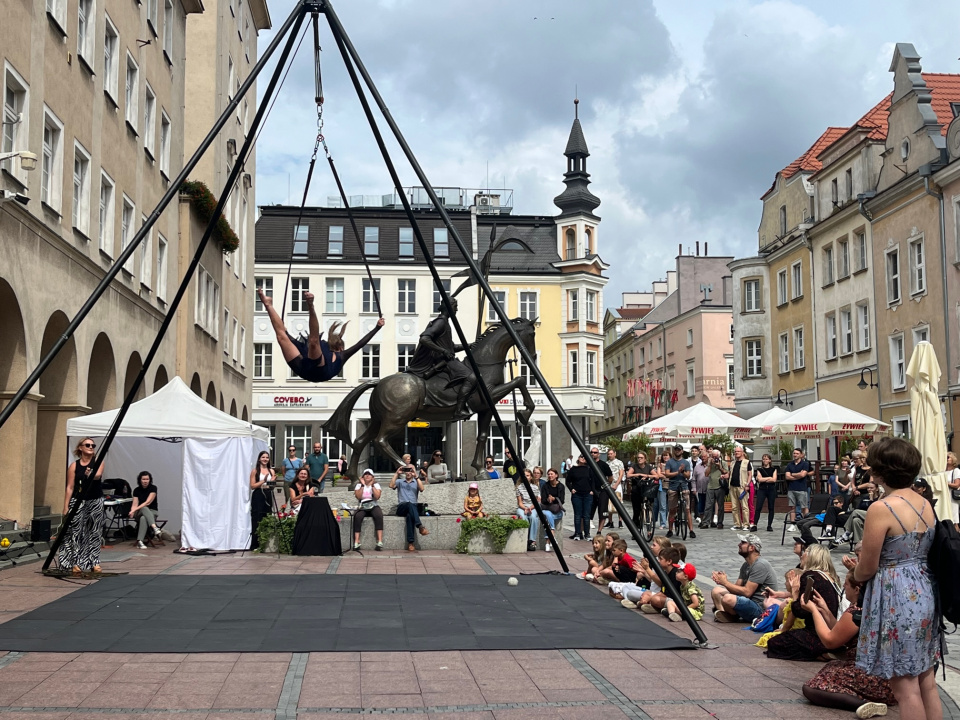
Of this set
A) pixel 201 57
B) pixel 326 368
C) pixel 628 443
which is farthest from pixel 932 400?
pixel 201 57

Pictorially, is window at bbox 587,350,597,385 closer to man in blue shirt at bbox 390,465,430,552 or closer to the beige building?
the beige building

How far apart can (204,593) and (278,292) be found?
5231 cm

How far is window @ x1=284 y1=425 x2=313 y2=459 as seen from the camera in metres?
63.3

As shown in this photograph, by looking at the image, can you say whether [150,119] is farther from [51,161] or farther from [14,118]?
[14,118]

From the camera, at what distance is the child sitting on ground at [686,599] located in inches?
441

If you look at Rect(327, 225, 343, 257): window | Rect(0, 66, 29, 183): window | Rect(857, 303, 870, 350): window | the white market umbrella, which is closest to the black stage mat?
Rect(0, 66, 29, 183): window

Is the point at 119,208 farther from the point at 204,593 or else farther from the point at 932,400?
the point at 932,400

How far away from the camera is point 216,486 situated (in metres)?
19.4

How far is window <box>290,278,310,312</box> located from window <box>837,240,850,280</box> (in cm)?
3106

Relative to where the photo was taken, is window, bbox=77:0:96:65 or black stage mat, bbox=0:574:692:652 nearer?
black stage mat, bbox=0:574:692:652

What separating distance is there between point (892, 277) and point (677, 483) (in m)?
18.4

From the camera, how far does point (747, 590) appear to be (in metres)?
11.2

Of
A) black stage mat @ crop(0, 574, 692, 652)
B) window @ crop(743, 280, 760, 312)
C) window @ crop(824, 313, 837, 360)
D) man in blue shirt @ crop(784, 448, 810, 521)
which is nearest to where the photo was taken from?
black stage mat @ crop(0, 574, 692, 652)

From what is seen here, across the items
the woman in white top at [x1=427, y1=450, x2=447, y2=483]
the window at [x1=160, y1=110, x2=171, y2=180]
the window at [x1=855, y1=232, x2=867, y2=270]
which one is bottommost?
the woman in white top at [x1=427, y1=450, x2=447, y2=483]
